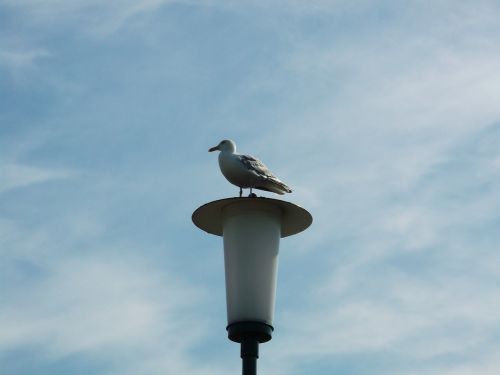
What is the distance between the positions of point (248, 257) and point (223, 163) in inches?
85.4

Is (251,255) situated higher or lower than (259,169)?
lower

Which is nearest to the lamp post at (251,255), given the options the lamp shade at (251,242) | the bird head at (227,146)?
the lamp shade at (251,242)

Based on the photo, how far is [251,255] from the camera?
8555 millimetres

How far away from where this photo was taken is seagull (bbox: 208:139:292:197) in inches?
403

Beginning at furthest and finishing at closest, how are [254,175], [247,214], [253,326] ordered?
[254,175], [247,214], [253,326]

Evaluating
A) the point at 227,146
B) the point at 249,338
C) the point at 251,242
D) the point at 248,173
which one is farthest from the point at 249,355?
the point at 227,146

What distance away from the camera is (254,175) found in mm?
10211

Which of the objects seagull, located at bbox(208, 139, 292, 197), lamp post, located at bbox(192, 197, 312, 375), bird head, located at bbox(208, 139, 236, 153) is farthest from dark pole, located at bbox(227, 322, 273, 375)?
bird head, located at bbox(208, 139, 236, 153)

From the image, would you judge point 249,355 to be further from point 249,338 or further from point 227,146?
point 227,146

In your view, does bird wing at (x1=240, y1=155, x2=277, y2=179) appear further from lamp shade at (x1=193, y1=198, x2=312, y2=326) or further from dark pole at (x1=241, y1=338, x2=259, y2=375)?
dark pole at (x1=241, y1=338, x2=259, y2=375)

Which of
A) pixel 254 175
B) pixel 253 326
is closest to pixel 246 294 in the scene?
pixel 253 326

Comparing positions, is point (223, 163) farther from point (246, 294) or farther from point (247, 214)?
point (246, 294)

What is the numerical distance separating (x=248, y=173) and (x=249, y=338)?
2.52 metres

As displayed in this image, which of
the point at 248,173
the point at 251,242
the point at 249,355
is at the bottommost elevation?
the point at 249,355
